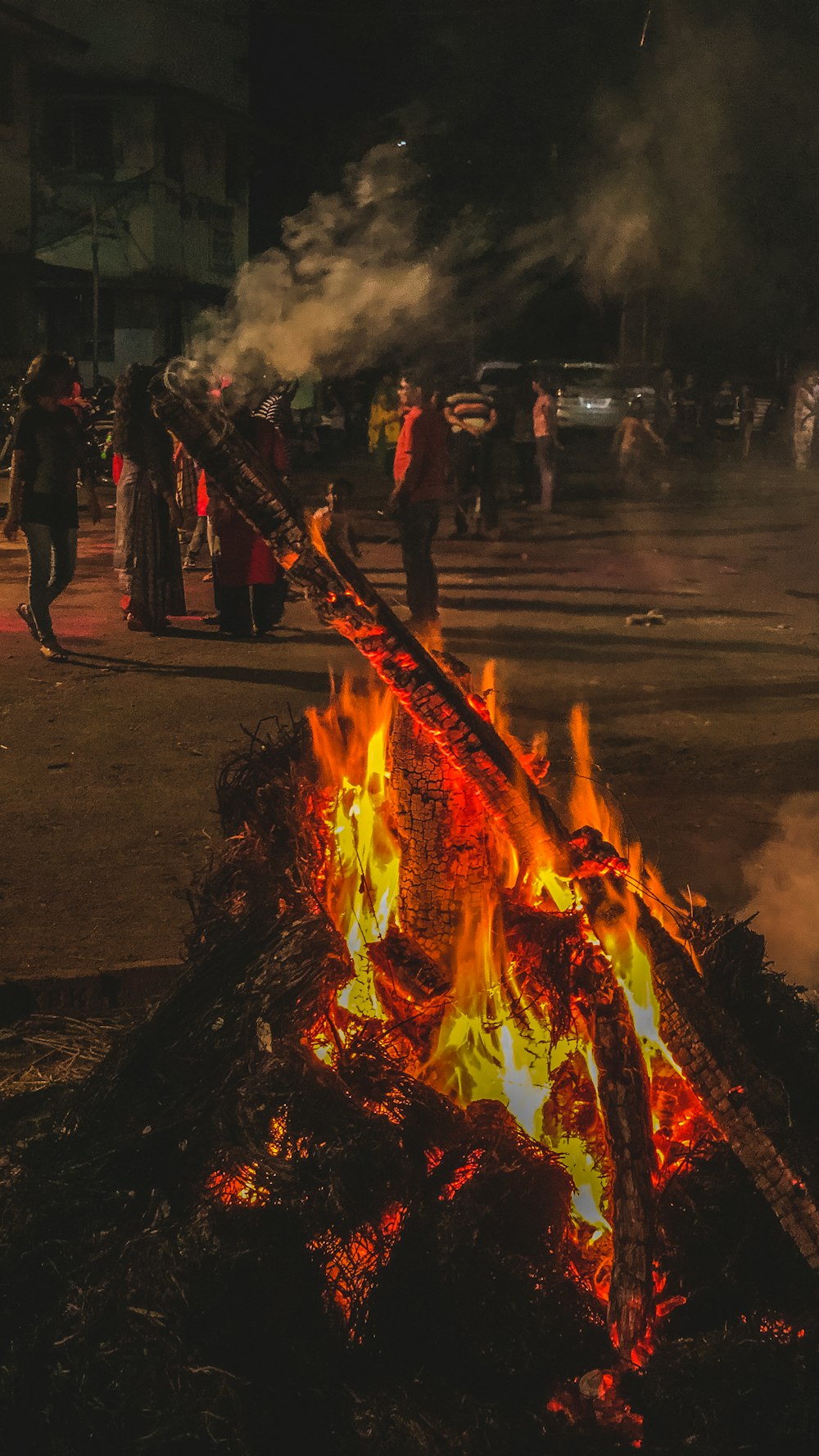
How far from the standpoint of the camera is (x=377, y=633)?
10.6 ft

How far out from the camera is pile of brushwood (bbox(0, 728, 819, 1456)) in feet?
8.38

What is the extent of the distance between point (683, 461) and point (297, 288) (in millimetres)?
28044

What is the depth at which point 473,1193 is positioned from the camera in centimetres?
276

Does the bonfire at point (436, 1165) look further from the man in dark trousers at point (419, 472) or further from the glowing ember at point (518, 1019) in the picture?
the man in dark trousers at point (419, 472)

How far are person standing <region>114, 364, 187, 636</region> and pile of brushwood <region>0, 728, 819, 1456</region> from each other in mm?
7466

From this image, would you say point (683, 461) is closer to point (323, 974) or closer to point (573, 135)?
point (573, 135)

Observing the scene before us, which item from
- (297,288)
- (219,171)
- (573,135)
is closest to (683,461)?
(219,171)

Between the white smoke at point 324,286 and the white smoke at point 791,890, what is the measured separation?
11.3 ft

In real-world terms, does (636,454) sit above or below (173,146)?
below

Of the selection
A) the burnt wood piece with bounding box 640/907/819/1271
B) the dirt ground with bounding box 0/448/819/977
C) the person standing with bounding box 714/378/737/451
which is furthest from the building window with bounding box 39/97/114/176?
the burnt wood piece with bounding box 640/907/819/1271

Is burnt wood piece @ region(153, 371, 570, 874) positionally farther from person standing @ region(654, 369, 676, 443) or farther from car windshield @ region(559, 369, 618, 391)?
person standing @ region(654, 369, 676, 443)

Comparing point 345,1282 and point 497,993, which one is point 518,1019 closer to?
point 497,993

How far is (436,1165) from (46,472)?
7349 millimetres

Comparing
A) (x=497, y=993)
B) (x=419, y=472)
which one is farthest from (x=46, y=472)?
(x=497, y=993)
